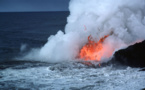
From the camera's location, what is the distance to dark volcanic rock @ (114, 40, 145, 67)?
77.9ft

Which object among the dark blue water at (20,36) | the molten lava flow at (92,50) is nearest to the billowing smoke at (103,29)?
the molten lava flow at (92,50)

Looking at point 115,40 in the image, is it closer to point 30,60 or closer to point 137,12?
point 137,12

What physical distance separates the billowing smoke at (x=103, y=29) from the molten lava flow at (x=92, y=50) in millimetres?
648

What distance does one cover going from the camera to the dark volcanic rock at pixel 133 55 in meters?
23.7

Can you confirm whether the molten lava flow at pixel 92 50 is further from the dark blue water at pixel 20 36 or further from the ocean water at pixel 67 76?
the dark blue water at pixel 20 36

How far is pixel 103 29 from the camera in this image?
30.1 m

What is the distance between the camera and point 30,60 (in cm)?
2744

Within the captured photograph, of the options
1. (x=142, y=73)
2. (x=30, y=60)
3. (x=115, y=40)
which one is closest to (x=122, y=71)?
(x=142, y=73)

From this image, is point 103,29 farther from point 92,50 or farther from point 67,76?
point 67,76

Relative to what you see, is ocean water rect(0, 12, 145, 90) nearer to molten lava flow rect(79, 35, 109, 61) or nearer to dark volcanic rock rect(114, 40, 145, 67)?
dark volcanic rock rect(114, 40, 145, 67)

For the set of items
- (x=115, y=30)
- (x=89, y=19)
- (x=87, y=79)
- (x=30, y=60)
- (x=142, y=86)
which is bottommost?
(x=142, y=86)

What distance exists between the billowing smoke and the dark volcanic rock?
1.87 metres

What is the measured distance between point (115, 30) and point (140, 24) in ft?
13.3

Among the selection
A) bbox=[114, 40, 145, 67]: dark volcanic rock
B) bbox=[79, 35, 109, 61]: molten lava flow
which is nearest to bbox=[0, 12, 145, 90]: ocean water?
bbox=[114, 40, 145, 67]: dark volcanic rock
